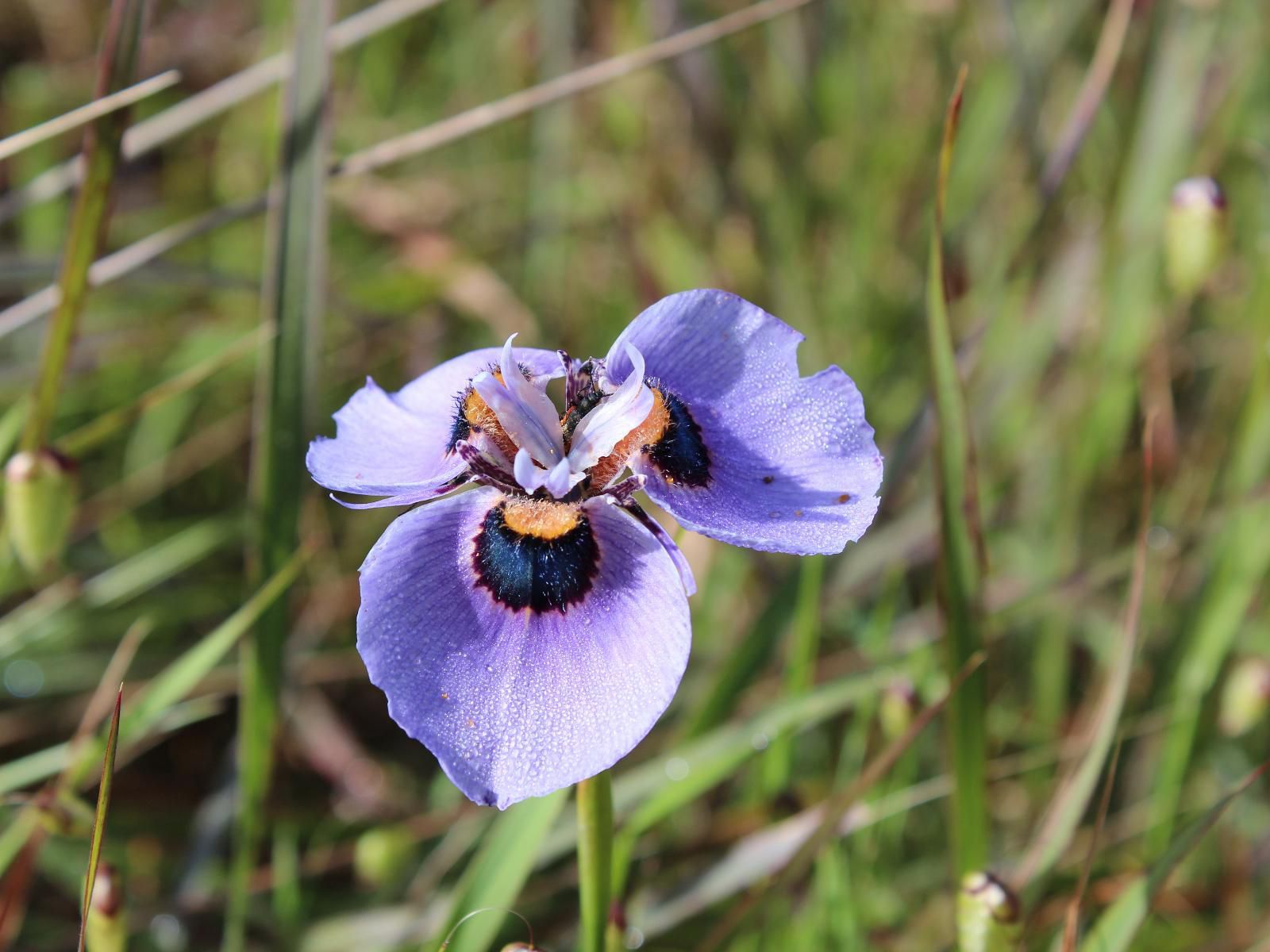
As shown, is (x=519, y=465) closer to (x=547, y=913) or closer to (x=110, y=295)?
(x=547, y=913)

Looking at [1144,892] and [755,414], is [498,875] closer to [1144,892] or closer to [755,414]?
[755,414]

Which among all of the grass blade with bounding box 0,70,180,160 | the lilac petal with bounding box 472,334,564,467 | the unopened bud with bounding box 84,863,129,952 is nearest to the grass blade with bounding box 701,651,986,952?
the lilac petal with bounding box 472,334,564,467

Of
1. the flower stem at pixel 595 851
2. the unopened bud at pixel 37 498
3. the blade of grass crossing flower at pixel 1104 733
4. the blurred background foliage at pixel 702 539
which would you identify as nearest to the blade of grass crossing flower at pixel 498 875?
the blurred background foliage at pixel 702 539

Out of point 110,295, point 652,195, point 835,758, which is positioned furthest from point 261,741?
point 652,195

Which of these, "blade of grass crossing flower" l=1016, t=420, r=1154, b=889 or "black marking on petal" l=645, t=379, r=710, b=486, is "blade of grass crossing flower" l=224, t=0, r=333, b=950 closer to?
"black marking on petal" l=645, t=379, r=710, b=486

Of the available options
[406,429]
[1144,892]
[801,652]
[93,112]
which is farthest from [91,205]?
[1144,892]
